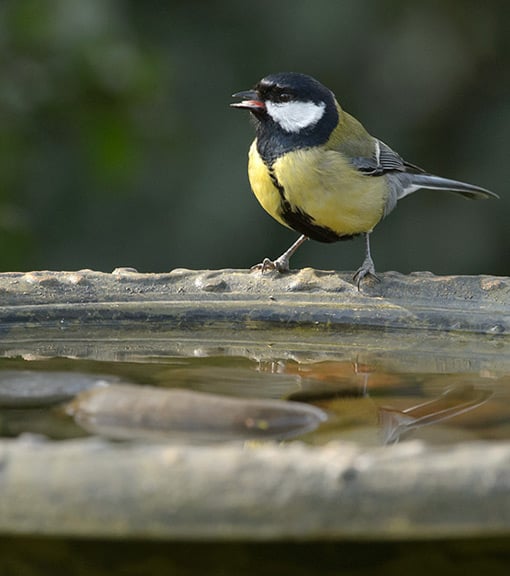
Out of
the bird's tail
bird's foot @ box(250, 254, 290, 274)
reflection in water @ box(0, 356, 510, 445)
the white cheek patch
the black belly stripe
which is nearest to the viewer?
reflection in water @ box(0, 356, 510, 445)

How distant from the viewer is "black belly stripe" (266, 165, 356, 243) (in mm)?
3770

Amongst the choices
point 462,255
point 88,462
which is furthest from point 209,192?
point 88,462

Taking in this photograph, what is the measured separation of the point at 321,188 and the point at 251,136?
7.34 feet

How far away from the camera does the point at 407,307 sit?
9.48 ft

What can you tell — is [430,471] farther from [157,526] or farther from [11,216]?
[11,216]

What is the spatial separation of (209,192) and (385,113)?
100cm

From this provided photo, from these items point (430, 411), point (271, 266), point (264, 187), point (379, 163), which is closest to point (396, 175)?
point (379, 163)

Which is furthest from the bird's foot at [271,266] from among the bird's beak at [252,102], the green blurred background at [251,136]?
the green blurred background at [251,136]

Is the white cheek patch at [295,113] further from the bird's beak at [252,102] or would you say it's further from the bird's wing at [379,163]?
the bird's wing at [379,163]

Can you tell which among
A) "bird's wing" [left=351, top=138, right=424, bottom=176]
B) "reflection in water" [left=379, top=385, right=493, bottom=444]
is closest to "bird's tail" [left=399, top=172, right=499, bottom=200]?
"bird's wing" [left=351, top=138, right=424, bottom=176]

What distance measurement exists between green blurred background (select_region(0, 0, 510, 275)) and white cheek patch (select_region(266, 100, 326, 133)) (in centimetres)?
163

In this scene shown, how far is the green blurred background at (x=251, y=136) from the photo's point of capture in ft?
19.1

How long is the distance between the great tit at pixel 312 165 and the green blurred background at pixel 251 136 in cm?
160

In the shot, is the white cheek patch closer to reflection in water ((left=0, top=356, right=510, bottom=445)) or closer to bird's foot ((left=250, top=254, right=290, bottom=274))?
bird's foot ((left=250, top=254, right=290, bottom=274))
